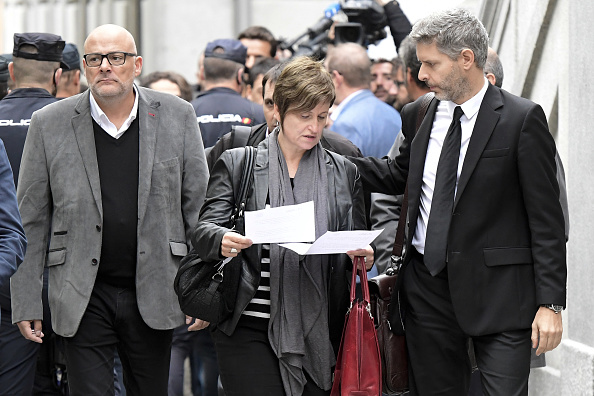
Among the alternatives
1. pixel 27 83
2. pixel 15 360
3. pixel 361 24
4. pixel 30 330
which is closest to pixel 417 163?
pixel 30 330

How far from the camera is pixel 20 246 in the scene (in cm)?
435

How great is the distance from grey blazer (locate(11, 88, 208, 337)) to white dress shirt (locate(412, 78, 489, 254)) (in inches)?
50.0

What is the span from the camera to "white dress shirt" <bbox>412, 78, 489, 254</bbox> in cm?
457

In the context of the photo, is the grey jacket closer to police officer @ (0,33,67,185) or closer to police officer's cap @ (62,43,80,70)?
police officer @ (0,33,67,185)

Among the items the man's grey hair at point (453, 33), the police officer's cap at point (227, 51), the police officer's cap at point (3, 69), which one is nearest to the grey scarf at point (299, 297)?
the man's grey hair at point (453, 33)

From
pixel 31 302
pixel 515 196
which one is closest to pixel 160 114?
pixel 31 302

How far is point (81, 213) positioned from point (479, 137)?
196 centimetres

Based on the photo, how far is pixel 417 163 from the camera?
186 inches

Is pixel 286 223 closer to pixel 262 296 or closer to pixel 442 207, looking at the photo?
pixel 262 296

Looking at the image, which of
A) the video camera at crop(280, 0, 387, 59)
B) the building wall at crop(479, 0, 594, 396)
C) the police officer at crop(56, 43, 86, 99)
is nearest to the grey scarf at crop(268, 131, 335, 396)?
the building wall at crop(479, 0, 594, 396)

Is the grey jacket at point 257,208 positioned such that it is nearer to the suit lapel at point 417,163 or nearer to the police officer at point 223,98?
the suit lapel at point 417,163

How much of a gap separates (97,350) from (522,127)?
2.29 metres

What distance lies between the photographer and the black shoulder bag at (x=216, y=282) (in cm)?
447

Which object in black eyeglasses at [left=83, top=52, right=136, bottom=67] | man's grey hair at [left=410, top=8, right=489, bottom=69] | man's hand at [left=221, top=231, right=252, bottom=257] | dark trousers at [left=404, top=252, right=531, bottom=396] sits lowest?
dark trousers at [left=404, top=252, right=531, bottom=396]
